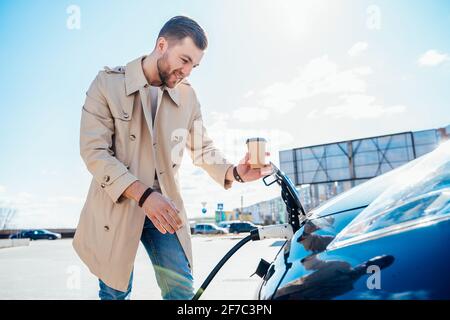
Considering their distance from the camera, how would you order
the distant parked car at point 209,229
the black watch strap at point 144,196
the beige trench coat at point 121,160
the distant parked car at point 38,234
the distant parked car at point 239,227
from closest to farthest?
the black watch strap at point 144,196 → the beige trench coat at point 121,160 → the distant parked car at point 239,227 → the distant parked car at point 209,229 → the distant parked car at point 38,234

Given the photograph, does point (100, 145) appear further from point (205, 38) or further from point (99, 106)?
point (205, 38)

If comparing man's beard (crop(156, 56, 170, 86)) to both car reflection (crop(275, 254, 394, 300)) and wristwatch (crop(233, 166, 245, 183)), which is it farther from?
car reflection (crop(275, 254, 394, 300))

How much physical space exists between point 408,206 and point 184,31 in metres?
1.63

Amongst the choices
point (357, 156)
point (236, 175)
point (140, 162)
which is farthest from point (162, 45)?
point (357, 156)

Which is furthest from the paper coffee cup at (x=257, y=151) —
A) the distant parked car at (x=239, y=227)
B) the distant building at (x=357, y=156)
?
the distant parked car at (x=239, y=227)

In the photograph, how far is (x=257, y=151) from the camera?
5.98ft

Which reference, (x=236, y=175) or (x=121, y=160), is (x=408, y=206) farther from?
(x=121, y=160)

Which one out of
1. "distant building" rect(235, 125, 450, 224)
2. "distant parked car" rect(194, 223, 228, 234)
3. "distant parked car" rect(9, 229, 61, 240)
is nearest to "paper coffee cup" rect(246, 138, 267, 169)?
"distant building" rect(235, 125, 450, 224)

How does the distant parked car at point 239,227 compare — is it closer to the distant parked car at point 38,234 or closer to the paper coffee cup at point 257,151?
the distant parked car at point 38,234

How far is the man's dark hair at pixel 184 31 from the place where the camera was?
2.12m

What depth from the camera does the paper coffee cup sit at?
1812mm

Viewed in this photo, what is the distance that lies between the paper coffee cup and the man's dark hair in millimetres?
780

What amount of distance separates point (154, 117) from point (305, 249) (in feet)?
4.81
